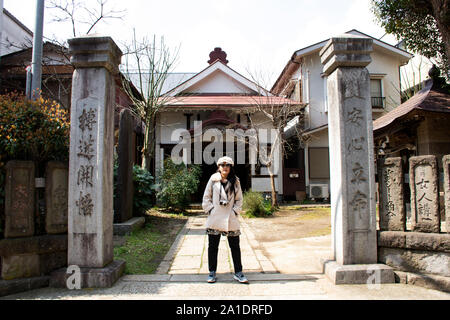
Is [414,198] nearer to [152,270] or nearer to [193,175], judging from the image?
[152,270]

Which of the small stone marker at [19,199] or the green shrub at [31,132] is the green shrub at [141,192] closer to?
the green shrub at [31,132]

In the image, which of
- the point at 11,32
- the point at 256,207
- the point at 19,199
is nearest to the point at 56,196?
the point at 19,199

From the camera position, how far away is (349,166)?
4.57 meters

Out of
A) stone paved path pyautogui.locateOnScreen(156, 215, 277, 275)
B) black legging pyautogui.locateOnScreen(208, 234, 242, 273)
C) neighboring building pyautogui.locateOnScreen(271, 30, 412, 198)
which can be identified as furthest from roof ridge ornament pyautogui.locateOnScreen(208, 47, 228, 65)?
black legging pyautogui.locateOnScreen(208, 234, 242, 273)

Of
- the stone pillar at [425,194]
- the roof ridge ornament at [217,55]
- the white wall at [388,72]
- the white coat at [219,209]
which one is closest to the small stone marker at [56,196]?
the white coat at [219,209]

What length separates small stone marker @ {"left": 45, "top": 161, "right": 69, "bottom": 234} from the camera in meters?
4.47

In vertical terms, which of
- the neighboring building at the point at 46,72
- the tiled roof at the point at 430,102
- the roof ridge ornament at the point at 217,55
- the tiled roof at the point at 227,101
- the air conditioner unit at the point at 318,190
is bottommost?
the air conditioner unit at the point at 318,190

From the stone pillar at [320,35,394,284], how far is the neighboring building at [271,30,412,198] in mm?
10359

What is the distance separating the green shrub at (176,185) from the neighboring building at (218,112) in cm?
208

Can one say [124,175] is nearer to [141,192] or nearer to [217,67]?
[141,192]

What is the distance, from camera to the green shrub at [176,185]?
11508 millimetres

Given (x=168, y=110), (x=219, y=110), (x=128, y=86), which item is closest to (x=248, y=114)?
(x=219, y=110)

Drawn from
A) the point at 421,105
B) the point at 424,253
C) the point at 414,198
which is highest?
the point at 421,105

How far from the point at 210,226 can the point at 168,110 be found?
10710 mm
